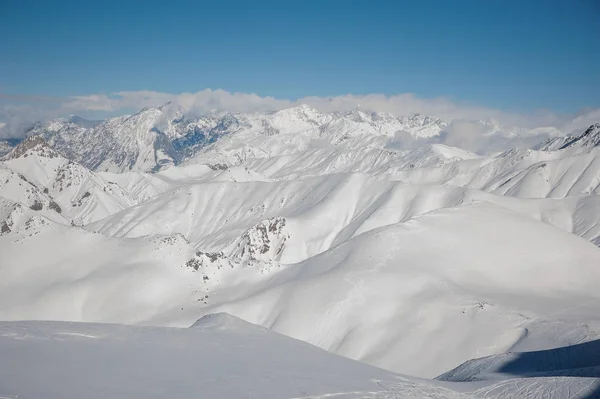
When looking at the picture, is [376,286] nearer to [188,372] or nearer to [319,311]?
[319,311]

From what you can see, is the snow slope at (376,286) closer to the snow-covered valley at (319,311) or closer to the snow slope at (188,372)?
the snow-covered valley at (319,311)

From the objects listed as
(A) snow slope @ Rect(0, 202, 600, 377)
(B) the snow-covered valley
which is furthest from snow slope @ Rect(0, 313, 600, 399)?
(A) snow slope @ Rect(0, 202, 600, 377)

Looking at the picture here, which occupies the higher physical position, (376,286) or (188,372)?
(188,372)

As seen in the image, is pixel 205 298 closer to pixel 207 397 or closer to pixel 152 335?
pixel 152 335

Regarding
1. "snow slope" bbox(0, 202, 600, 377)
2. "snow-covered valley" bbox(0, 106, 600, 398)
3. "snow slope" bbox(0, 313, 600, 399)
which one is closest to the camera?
"snow slope" bbox(0, 313, 600, 399)

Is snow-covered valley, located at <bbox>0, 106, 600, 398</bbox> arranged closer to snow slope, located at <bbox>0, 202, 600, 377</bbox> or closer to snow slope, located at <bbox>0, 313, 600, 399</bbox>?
snow slope, located at <bbox>0, 313, 600, 399</bbox>

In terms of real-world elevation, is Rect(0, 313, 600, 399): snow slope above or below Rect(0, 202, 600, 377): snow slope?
above

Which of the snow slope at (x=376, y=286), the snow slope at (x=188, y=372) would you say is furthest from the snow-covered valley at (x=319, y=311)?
the snow slope at (x=376, y=286)

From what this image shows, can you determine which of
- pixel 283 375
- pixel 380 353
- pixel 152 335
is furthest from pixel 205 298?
pixel 283 375

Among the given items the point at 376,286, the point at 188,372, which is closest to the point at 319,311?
the point at 376,286

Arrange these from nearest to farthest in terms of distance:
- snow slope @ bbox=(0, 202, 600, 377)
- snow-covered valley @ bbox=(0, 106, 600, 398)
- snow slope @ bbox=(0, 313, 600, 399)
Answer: snow slope @ bbox=(0, 313, 600, 399), snow-covered valley @ bbox=(0, 106, 600, 398), snow slope @ bbox=(0, 202, 600, 377)

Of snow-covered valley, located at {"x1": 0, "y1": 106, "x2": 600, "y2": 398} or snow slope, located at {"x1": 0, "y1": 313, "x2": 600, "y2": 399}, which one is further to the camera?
snow-covered valley, located at {"x1": 0, "y1": 106, "x2": 600, "y2": 398}
